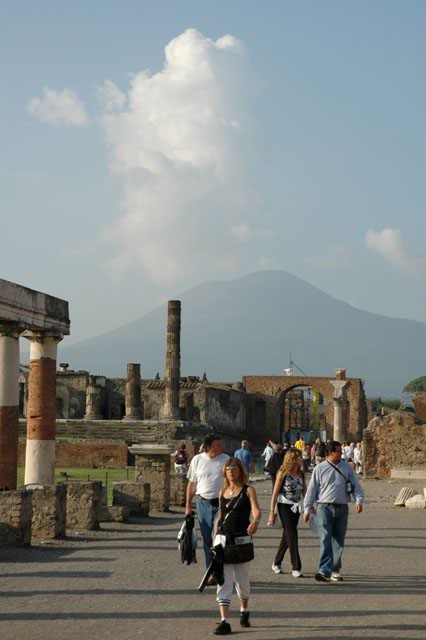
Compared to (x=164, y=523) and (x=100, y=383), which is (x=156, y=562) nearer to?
(x=164, y=523)

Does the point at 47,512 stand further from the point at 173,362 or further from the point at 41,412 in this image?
the point at 173,362

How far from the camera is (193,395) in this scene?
66.1 meters

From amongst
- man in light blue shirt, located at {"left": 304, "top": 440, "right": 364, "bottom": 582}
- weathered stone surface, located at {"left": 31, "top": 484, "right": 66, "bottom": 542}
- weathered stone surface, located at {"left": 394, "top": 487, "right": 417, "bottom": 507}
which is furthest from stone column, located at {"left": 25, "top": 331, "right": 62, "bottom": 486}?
man in light blue shirt, located at {"left": 304, "top": 440, "right": 364, "bottom": 582}

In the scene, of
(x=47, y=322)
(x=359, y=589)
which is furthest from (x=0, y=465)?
(x=359, y=589)

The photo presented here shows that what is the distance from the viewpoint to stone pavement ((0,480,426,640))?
7.85 meters

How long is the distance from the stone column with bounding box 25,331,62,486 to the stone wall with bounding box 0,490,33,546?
7.25 meters

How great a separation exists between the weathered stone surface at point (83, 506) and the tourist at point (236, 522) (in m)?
7.66

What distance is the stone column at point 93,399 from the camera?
63656mm

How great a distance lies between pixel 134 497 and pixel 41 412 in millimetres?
3174

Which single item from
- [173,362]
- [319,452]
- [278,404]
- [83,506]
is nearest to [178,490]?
[83,506]

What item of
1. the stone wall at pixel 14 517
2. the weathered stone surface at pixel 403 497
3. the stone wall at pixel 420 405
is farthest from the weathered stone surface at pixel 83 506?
the stone wall at pixel 420 405

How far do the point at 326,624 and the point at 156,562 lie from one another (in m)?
4.53

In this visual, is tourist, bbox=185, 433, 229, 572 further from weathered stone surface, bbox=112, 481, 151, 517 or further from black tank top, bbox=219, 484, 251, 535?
weathered stone surface, bbox=112, 481, 151, 517

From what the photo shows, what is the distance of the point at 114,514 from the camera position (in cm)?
1766
